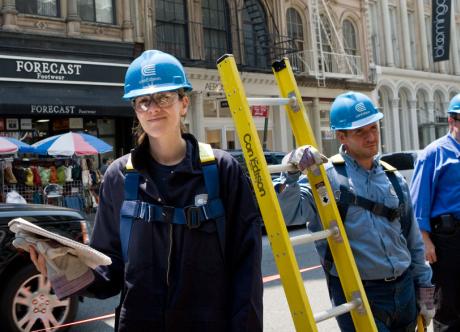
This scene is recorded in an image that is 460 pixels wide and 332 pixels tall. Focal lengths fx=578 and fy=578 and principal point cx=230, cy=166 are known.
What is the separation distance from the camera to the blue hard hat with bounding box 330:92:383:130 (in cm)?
332

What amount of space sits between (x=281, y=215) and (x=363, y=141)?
35.5 inches

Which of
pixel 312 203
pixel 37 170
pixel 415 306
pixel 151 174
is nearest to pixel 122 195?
pixel 151 174

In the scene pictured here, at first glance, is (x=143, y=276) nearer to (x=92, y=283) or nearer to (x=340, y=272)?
(x=92, y=283)

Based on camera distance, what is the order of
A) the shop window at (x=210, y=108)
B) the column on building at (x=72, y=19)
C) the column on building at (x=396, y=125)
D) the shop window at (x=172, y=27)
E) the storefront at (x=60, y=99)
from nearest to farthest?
the storefront at (x=60, y=99)
the column on building at (x=72, y=19)
the shop window at (x=172, y=27)
the shop window at (x=210, y=108)
the column on building at (x=396, y=125)

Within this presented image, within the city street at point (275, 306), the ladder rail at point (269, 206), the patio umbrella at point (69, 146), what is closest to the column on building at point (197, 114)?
the patio umbrella at point (69, 146)

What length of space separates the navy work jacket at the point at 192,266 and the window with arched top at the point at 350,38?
91.1 ft

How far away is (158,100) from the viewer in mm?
2330

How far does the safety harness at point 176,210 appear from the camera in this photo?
224 cm

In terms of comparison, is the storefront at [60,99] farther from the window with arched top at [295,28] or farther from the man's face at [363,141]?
the man's face at [363,141]

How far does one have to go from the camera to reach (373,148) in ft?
10.9

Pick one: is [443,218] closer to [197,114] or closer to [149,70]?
[149,70]

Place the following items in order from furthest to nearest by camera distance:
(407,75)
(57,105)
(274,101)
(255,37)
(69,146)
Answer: (407,75) → (255,37) → (57,105) → (69,146) → (274,101)

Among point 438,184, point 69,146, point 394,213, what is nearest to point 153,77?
point 394,213

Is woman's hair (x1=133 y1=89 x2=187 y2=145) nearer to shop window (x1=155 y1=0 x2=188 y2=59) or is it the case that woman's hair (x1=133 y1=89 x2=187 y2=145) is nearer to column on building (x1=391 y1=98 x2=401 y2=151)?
shop window (x1=155 y1=0 x2=188 y2=59)
